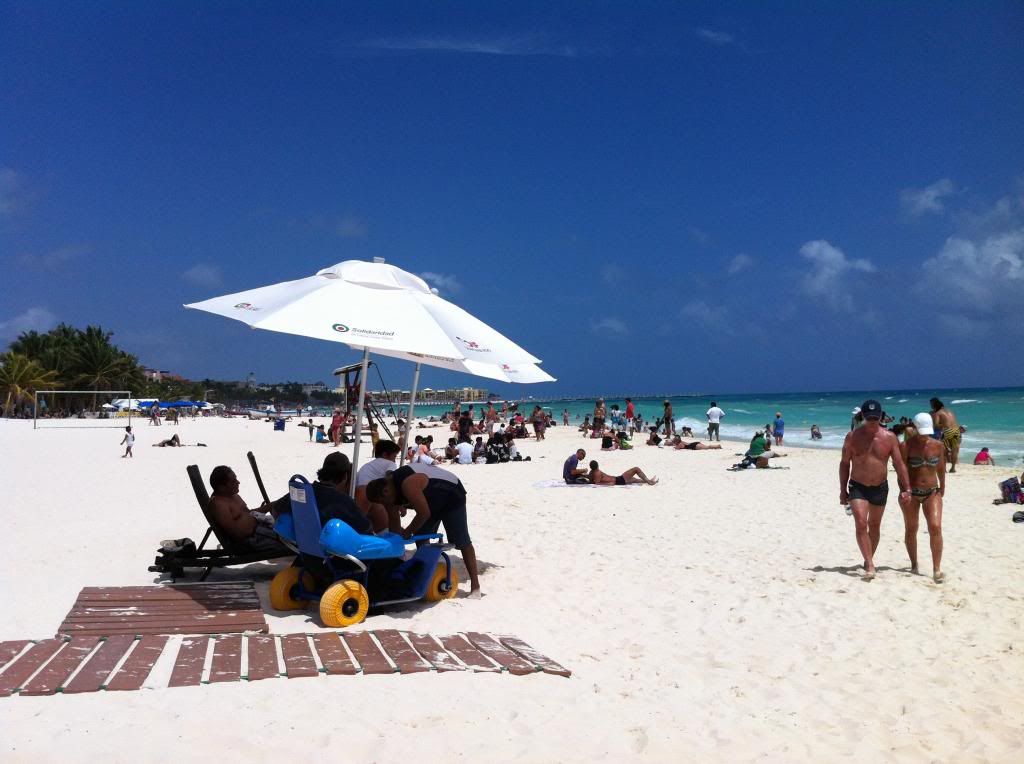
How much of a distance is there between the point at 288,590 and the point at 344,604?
61 cm

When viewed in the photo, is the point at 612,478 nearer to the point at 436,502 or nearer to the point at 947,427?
the point at 947,427

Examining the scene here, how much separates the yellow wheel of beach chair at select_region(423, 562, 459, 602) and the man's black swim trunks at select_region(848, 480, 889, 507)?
3554 millimetres

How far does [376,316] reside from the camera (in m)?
5.67

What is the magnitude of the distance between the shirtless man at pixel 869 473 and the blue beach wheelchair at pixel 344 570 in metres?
3.53

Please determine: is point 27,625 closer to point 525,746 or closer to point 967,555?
point 525,746

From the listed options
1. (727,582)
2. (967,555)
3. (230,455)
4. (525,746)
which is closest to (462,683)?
(525,746)

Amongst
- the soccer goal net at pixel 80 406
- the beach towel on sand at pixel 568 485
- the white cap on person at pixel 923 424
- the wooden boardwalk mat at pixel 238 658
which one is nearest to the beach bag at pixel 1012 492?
the white cap on person at pixel 923 424

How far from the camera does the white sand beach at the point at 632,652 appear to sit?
3250mm

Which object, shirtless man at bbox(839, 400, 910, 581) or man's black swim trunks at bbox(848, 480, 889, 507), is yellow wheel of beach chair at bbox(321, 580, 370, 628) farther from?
man's black swim trunks at bbox(848, 480, 889, 507)

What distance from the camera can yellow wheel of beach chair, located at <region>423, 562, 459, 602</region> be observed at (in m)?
5.55

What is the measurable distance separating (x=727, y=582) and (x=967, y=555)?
111 inches

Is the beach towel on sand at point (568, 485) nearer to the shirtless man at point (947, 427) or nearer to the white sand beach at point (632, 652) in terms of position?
the white sand beach at point (632, 652)

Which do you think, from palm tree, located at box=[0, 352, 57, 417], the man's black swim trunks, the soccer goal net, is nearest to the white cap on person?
the man's black swim trunks

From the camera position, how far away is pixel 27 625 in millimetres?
4645
